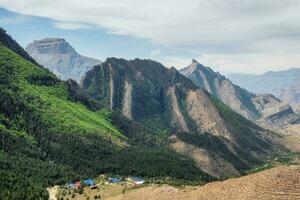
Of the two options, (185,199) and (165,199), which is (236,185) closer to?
(185,199)

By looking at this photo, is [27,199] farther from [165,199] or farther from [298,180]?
[298,180]

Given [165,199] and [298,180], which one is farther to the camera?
[165,199]

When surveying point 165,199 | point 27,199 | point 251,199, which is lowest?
point 27,199

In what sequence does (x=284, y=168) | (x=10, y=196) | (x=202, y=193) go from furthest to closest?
(x=10, y=196) → (x=202, y=193) → (x=284, y=168)

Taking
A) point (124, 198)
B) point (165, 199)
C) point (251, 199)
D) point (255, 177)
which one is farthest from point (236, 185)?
point (124, 198)

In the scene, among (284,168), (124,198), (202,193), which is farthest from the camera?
(124,198)

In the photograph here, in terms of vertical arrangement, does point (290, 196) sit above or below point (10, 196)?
above

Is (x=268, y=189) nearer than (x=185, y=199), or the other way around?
(x=268, y=189)

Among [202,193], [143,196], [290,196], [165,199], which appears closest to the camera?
[290,196]

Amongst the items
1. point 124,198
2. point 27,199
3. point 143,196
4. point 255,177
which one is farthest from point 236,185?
point 27,199
